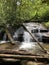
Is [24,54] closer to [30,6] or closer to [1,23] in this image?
[1,23]

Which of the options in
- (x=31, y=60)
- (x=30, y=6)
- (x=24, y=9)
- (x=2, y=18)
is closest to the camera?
(x=31, y=60)

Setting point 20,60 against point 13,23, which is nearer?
point 20,60

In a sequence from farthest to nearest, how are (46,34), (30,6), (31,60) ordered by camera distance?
(30,6)
(46,34)
(31,60)

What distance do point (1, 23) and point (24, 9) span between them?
292 centimetres

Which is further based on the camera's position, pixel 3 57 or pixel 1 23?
pixel 1 23

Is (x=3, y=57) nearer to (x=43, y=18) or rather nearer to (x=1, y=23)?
(x=1, y=23)

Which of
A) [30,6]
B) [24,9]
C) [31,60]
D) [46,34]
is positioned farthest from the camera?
[30,6]

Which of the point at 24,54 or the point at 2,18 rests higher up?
the point at 2,18

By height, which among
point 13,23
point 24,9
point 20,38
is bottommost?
point 20,38

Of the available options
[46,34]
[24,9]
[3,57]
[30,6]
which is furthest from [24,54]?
[30,6]

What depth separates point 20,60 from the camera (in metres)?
5.83

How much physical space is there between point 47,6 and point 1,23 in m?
4.93

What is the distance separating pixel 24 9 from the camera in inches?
537

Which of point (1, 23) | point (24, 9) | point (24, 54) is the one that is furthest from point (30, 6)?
point (24, 54)
